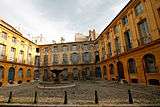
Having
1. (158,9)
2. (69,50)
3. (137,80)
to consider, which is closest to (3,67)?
(69,50)

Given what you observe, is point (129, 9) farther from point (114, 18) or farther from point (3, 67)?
point (3, 67)

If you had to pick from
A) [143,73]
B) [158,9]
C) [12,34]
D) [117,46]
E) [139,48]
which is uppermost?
[12,34]

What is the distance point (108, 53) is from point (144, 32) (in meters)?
9.88

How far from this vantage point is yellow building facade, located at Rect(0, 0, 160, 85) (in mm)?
12102

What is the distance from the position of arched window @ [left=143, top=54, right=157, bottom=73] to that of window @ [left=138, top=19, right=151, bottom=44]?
5.33 ft

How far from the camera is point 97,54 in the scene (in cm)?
3038

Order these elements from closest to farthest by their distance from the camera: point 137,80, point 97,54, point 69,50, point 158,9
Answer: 1. point 158,9
2. point 137,80
3. point 97,54
4. point 69,50

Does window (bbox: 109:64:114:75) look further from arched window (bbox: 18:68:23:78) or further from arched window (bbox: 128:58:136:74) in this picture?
arched window (bbox: 18:68:23:78)

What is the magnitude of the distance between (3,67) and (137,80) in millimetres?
20098

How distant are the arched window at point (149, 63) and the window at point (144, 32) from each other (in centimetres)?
162

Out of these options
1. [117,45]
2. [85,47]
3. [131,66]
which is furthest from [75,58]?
[131,66]

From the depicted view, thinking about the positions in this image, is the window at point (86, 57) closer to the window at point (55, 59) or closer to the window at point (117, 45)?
the window at point (55, 59)

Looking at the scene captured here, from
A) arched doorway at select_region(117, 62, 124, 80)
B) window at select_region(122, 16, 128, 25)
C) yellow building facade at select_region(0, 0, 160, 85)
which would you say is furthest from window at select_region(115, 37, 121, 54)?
window at select_region(122, 16, 128, 25)

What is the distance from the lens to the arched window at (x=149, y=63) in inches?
471
